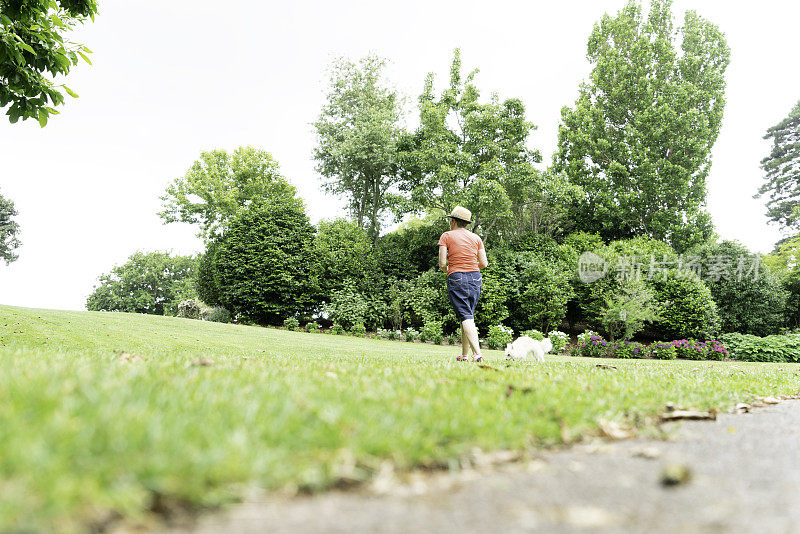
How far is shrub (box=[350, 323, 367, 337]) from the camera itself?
17297mm

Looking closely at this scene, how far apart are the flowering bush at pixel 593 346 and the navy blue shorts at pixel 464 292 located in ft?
37.4

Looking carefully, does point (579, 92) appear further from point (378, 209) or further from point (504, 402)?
point (504, 402)

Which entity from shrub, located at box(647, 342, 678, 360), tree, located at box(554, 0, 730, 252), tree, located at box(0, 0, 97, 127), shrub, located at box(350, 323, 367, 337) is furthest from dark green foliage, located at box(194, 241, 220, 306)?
tree, located at box(554, 0, 730, 252)

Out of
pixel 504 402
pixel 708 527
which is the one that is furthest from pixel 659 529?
pixel 504 402

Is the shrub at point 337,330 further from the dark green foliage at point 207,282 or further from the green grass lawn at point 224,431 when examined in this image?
the green grass lawn at point 224,431

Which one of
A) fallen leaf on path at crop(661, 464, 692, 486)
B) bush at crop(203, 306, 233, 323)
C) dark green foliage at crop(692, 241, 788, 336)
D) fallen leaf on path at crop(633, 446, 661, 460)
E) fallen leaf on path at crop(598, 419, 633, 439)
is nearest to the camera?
fallen leaf on path at crop(661, 464, 692, 486)

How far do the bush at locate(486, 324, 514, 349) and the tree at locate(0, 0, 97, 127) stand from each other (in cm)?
1376

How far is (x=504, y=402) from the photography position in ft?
8.49

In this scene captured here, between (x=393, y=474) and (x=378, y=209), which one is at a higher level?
(x=378, y=209)

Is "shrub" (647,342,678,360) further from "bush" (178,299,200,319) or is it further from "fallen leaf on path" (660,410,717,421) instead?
"bush" (178,299,200,319)

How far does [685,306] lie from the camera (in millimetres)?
18188

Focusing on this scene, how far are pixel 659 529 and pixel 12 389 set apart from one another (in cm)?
243

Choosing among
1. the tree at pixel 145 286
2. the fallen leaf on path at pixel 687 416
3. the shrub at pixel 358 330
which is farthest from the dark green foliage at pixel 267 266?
the tree at pixel 145 286

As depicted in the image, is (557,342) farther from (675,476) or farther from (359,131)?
(675,476)
